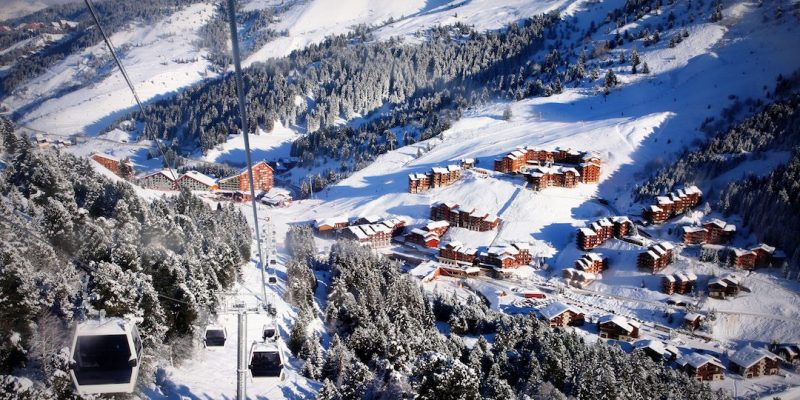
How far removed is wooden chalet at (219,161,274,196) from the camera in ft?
207

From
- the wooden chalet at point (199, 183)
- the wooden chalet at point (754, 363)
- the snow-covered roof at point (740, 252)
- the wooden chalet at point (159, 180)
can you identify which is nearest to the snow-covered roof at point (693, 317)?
the wooden chalet at point (754, 363)

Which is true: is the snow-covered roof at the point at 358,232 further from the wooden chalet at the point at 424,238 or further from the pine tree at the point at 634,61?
the pine tree at the point at 634,61

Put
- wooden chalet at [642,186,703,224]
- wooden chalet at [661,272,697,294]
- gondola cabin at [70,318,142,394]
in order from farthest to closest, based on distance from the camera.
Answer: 1. wooden chalet at [642,186,703,224]
2. wooden chalet at [661,272,697,294]
3. gondola cabin at [70,318,142,394]

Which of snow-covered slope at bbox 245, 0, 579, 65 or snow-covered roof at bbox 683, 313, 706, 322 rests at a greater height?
snow-covered slope at bbox 245, 0, 579, 65

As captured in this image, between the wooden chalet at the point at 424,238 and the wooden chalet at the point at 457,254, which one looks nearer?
the wooden chalet at the point at 457,254

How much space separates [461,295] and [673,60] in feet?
206

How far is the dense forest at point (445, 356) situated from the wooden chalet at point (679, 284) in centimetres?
1105

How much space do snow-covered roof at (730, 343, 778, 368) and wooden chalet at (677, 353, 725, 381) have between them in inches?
47.8

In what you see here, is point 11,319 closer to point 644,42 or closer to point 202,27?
point 644,42

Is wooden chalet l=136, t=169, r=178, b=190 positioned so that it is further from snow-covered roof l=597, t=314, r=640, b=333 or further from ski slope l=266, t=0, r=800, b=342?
snow-covered roof l=597, t=314, r=640, b=333

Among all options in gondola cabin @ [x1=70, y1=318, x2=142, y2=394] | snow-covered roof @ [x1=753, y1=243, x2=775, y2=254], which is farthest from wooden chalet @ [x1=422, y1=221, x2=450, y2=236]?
gondola cabin @ [x1=70, y1=318, x2=142, y2=394]

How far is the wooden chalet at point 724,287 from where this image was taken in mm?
36562

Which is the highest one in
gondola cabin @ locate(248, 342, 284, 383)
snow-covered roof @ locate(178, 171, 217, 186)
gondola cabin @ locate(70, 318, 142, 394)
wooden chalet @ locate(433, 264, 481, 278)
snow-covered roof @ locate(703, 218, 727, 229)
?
gondola cabin @ locate(70, 318, 142, 394)

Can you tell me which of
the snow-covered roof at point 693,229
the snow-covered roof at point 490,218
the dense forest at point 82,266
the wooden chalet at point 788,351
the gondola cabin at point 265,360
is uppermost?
the gondola cabin at point 265,360
